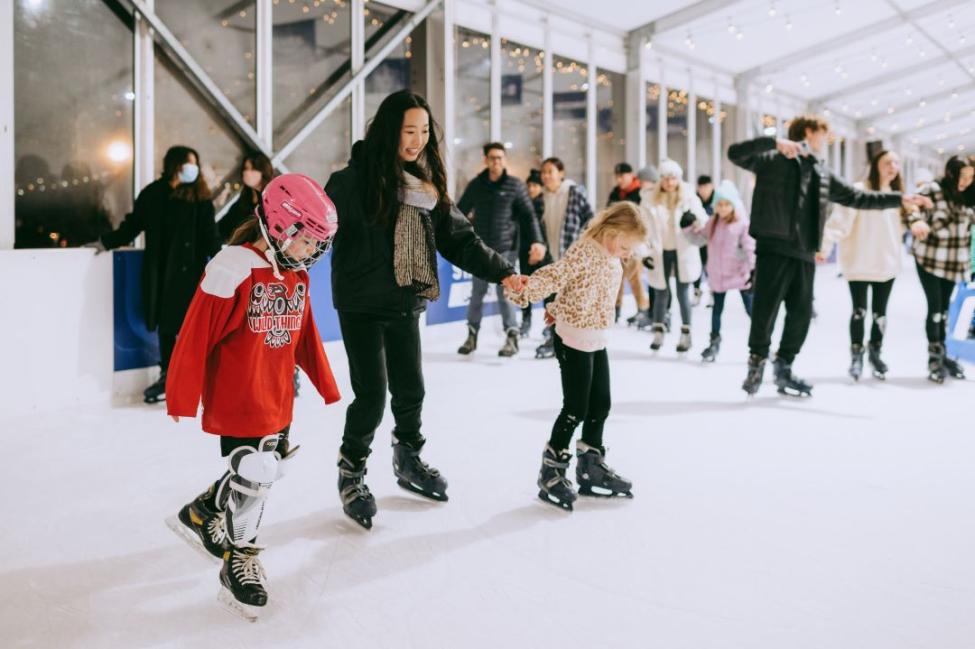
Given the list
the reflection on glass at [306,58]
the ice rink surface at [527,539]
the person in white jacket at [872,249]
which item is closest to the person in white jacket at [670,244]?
the person in white jacket at [872,249]

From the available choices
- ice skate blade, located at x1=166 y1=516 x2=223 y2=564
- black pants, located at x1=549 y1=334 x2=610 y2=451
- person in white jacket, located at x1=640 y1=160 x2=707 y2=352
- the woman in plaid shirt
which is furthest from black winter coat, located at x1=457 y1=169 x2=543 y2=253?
ice skate blade, located at x1=166 y1=516 x2=223 y2=564

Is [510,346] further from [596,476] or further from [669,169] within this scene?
[596,476]

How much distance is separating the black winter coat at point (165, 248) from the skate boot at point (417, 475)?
6.67 feet

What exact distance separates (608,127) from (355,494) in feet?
28.7

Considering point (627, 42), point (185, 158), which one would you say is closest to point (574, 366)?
point (185, 158)

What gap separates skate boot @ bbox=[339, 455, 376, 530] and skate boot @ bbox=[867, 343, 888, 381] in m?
3.56

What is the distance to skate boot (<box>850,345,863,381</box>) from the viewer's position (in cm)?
484

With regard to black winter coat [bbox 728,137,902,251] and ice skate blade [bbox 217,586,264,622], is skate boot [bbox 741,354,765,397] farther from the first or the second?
ice skate blade [bbox 217,586,264,622]

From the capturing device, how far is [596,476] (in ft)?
8.95

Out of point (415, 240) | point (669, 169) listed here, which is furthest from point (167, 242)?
point (669, 169)

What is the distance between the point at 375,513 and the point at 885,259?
11.6 ft

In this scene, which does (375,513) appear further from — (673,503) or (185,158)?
(185,158)

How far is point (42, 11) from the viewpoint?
182 inches

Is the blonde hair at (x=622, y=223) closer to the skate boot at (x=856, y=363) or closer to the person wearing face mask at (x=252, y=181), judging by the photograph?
the person wearing face mask at (x=252, y=181)
